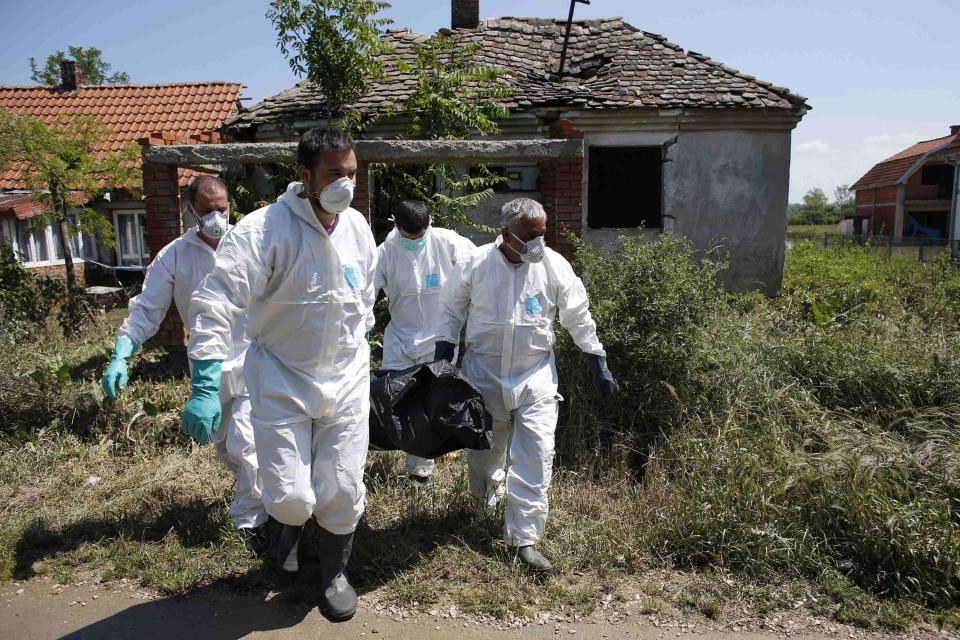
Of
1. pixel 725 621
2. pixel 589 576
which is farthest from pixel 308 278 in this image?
pixel 725 621

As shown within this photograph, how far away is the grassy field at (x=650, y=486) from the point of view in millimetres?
3236

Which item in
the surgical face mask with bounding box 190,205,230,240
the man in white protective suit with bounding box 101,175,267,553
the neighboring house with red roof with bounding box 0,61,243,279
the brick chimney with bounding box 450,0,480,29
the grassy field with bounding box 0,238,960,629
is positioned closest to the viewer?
the grassy field with bounding box 0,238,960,629

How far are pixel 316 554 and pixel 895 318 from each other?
5.83 meters

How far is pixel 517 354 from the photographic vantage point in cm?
359

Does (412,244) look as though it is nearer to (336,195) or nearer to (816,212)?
(336,195)

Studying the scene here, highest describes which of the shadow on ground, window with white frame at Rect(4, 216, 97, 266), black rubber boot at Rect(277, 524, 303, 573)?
window with white frame at Rect(4, 216, 97, 266)

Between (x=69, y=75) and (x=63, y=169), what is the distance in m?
9.86

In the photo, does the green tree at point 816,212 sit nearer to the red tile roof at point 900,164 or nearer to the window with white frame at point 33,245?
the red tile roof at point 900,164

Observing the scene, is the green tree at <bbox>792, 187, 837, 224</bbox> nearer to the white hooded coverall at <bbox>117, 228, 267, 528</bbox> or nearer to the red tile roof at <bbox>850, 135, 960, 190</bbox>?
the red tile roof at <bbox>850, 135, 960, 190</bbox>

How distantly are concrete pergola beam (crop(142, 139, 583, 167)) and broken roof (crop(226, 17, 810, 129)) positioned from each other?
3819 millimetres

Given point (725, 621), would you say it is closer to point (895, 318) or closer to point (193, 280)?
point (193, 280)

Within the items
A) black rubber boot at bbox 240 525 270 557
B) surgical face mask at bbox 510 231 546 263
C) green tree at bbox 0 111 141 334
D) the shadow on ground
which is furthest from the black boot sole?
green tree at bbox 0 111 141 334

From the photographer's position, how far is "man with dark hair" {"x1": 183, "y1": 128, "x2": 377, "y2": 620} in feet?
9.40

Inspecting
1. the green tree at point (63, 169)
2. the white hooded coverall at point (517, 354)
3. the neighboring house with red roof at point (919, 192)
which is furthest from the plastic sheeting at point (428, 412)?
the neighboring house with red roof at point (919, 192)
